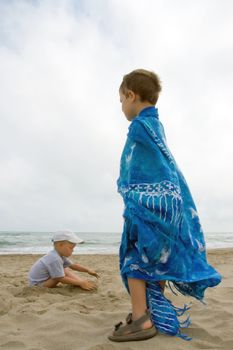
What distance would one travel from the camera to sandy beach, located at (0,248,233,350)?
2.41 m

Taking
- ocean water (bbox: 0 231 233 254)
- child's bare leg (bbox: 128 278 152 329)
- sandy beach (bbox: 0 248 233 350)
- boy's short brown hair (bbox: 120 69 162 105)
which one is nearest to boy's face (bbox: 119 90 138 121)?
boy's short brown hair (bbox: 120 69 162 105)

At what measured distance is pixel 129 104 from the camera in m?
2.75

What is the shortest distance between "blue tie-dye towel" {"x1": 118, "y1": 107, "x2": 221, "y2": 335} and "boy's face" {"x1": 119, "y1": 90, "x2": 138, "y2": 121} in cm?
14

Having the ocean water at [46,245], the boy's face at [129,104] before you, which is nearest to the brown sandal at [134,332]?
the boy's face at [129,104]

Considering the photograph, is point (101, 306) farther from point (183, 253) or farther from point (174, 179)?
point (174, 179)

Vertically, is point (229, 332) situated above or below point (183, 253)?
below

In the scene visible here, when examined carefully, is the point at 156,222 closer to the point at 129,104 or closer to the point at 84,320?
the point at 129,104

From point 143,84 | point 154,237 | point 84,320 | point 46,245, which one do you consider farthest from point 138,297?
point 46,245

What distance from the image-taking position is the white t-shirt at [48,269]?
4562 millimetres

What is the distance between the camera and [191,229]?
2.62 metres

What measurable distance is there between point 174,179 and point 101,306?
170 cm

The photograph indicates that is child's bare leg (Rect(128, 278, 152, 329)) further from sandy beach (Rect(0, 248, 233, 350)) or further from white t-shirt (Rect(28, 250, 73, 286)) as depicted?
white t-shirt (Rect(28, 250, 73, 286))

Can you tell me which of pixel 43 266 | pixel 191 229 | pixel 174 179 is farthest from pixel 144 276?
pixel 43 266

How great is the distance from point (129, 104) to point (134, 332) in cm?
157
